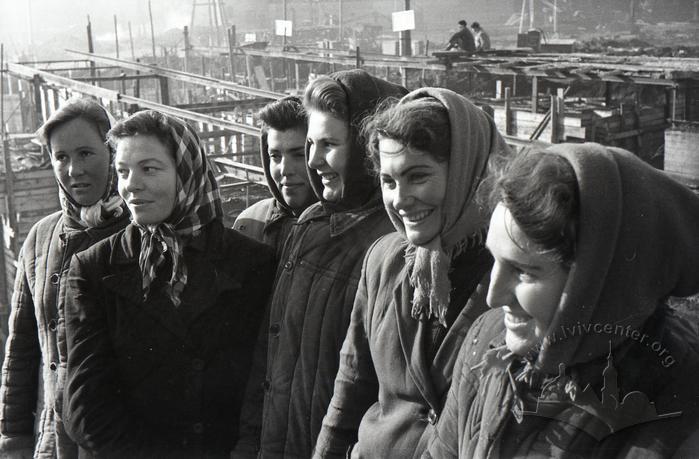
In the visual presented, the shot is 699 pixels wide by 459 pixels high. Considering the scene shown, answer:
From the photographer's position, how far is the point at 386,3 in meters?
47.4

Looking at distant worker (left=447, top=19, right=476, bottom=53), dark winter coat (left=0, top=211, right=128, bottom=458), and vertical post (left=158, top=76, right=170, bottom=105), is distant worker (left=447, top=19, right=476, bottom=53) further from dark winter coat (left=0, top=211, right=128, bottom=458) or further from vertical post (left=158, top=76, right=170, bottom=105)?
dark winter coat (left=0, top=211, right=128, bottom=458)

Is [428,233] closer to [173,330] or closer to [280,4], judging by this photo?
[173,330]

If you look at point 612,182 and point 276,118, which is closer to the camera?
point 612,182

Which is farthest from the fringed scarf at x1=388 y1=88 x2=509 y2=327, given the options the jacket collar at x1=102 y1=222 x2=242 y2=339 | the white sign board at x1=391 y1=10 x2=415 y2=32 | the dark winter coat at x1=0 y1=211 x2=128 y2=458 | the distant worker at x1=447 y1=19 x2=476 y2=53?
the distant worker at x1=447 y1=19 x2=476 y2=53

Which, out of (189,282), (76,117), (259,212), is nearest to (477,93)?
(259,212)

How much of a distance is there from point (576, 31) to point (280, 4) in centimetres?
1860

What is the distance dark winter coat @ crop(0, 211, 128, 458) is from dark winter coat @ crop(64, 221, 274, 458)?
1.74 feet

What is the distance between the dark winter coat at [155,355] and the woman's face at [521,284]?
49.2 inches

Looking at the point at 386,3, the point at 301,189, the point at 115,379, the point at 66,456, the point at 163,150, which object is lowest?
the point at 66,456

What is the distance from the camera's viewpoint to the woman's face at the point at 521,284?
1530 millimetres

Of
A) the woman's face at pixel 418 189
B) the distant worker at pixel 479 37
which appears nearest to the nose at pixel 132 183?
the woman's face at pixel 418 189

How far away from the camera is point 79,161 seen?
10.5 feet

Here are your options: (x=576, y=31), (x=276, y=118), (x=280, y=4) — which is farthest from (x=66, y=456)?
(x=280, y=4)

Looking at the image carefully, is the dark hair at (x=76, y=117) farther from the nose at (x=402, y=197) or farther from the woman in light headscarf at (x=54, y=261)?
the nose at (x=402, y=197)
